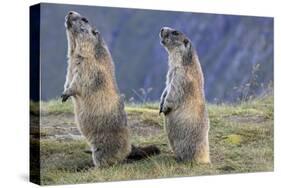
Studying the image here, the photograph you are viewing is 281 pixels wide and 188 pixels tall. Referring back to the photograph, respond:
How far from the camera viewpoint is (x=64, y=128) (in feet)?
35.0

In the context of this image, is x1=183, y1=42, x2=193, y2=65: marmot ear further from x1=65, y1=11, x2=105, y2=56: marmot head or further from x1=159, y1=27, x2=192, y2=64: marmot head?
x1=65, y1=11, x2=105, y2=56: marmot head

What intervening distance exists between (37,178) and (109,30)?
217 cm

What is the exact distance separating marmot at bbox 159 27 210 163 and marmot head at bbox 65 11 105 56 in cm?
109

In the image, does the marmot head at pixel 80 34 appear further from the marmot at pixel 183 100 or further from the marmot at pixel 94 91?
the marmot at pixel 183 100

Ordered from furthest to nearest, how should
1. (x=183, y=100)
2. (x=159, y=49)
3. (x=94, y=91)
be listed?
(x=159, y=49)
(x=183, y=100)
(x=94, y=91)

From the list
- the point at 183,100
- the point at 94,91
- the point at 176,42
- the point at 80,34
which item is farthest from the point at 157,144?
the point at 80,34

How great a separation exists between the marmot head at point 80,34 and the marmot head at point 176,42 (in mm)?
1043

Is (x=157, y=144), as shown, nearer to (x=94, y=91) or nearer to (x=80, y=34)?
(x=94, y=91)

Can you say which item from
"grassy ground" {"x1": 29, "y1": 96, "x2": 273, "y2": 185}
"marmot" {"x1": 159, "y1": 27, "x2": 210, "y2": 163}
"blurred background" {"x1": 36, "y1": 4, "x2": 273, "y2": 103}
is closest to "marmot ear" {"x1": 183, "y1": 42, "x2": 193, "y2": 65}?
"marmot" {"x1": 159, "y1": 27, "x2": 210, "y2": 163}

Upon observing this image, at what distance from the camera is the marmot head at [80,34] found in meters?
10.6

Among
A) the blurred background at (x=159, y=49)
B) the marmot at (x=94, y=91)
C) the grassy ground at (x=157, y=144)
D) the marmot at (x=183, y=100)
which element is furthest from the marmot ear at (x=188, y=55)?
the marmot at (x=94, y=91)

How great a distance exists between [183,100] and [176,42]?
817 millimetres

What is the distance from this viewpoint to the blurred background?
10477mm

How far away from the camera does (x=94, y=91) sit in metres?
10.6
